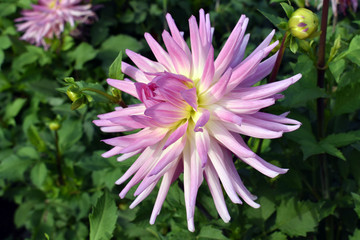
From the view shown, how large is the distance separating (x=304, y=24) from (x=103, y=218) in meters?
→ 0.96

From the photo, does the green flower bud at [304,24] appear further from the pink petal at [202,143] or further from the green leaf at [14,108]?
the green leaf at [14,108]

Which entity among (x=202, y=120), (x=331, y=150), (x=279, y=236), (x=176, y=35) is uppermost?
(x=176, y=35)

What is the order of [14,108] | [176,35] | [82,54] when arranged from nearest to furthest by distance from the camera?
[176,35]
[82,54]
[14,108]

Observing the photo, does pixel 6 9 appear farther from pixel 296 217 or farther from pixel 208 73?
pixel 296 217

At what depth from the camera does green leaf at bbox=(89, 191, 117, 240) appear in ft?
4.20

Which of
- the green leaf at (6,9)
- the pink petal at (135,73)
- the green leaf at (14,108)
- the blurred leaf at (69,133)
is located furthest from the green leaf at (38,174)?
the pink petal at (135,73)

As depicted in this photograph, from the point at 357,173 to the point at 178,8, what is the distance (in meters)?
1.81

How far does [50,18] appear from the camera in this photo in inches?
97.5

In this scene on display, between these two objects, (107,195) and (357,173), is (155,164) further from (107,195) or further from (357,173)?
(357,173)

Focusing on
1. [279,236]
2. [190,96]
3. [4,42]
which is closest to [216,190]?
[190,96]

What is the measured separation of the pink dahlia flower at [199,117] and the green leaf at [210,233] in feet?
1.21

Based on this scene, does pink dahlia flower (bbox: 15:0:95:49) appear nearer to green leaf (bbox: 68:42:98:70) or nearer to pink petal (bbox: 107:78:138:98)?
green leaf (bbox: 68:42:98:70)

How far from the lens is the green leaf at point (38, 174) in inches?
78.9

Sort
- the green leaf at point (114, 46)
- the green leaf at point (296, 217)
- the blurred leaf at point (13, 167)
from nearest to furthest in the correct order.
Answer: the green leaf at point (296, 217)
the blurred leaf at point (13, 167)
the green leaf at point (114, 46)
